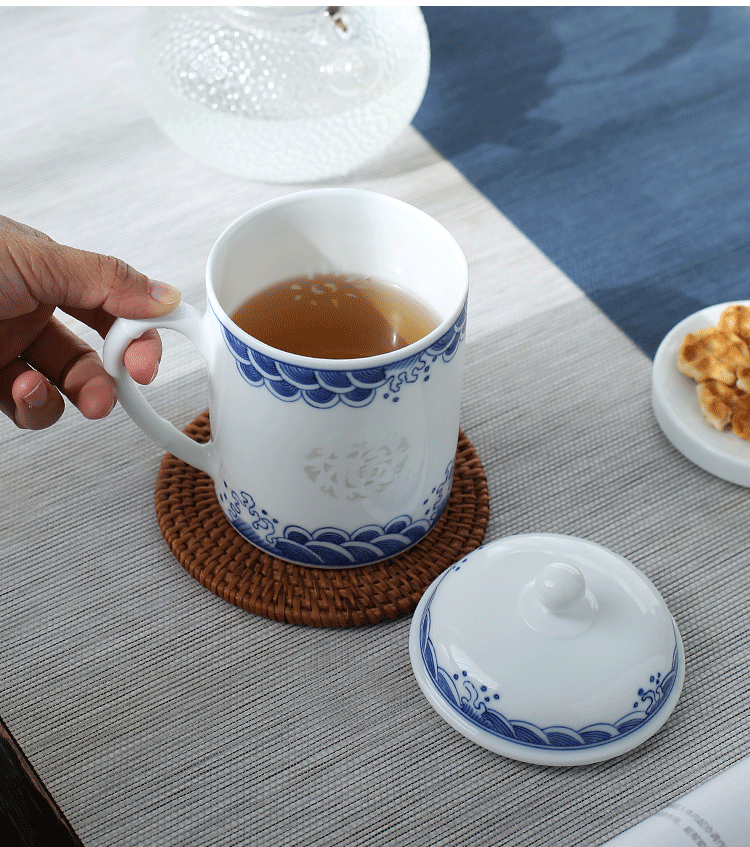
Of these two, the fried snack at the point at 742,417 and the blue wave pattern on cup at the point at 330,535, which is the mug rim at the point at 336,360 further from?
the fried snack at the point at 742,417

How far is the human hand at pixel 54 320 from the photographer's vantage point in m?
0.51

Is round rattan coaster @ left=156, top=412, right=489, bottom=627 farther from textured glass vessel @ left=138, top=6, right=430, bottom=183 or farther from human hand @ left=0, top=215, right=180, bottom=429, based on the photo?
textured glass vessel @ left=138, top=6, right=430, bottom=183

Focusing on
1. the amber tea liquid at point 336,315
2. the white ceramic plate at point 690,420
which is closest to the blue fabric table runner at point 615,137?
the white ceramic plate at point 690,420

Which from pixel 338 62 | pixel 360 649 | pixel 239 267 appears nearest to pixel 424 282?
pixel 239 267

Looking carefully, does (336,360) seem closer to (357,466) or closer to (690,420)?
(357,466)

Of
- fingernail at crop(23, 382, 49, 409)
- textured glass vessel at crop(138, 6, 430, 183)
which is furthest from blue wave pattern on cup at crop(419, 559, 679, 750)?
textured glass vessel at crop(138, 6, 430, 183)

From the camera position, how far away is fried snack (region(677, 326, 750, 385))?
0.61m

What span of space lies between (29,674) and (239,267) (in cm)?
27

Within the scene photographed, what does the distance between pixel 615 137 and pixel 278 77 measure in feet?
1.22

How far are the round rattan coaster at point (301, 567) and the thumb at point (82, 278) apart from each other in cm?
14

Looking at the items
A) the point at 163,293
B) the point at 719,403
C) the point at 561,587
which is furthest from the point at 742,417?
the point at 163,293

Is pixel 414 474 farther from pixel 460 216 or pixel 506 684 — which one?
pixel 460 216

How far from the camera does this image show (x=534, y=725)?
45 centimetres

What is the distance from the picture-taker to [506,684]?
0.45 meters
